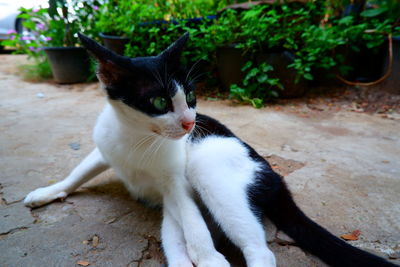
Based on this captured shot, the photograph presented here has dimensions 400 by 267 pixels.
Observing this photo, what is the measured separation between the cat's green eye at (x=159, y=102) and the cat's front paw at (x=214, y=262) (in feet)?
1.99

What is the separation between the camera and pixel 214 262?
1.05 m

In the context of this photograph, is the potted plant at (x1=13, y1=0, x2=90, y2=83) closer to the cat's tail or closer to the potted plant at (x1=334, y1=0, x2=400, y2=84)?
the potted plant at (x1=334, y1=0, x2=400, y2=84)

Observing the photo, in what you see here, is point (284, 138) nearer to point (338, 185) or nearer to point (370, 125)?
point (338, 185)

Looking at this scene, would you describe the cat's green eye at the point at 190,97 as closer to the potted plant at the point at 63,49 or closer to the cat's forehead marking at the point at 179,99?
the cat's forehead marking at the point at 179,99

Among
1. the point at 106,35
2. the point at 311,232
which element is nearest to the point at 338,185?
the point at 311,232

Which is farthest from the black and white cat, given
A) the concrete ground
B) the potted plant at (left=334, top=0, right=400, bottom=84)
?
the potted plant at (left=334, top=0, right=400, bottom=84)

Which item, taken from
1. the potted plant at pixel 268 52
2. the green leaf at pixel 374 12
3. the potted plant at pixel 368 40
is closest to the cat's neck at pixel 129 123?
the potted plant at pixel 268 52

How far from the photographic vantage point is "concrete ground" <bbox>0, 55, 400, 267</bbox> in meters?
1.17

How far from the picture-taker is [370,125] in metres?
2.69

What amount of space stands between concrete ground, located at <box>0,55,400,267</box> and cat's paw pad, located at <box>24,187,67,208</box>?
0.04m

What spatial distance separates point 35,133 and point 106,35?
7.36 feet

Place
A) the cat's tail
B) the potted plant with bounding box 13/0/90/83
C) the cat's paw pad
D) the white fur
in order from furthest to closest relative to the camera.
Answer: the potted plant with bounding box 13/0/90/83 < the cat's paw pad < the white fur < the cat's tail

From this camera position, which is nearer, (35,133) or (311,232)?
(311,232)

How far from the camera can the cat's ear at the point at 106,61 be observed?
1026 millimetres
